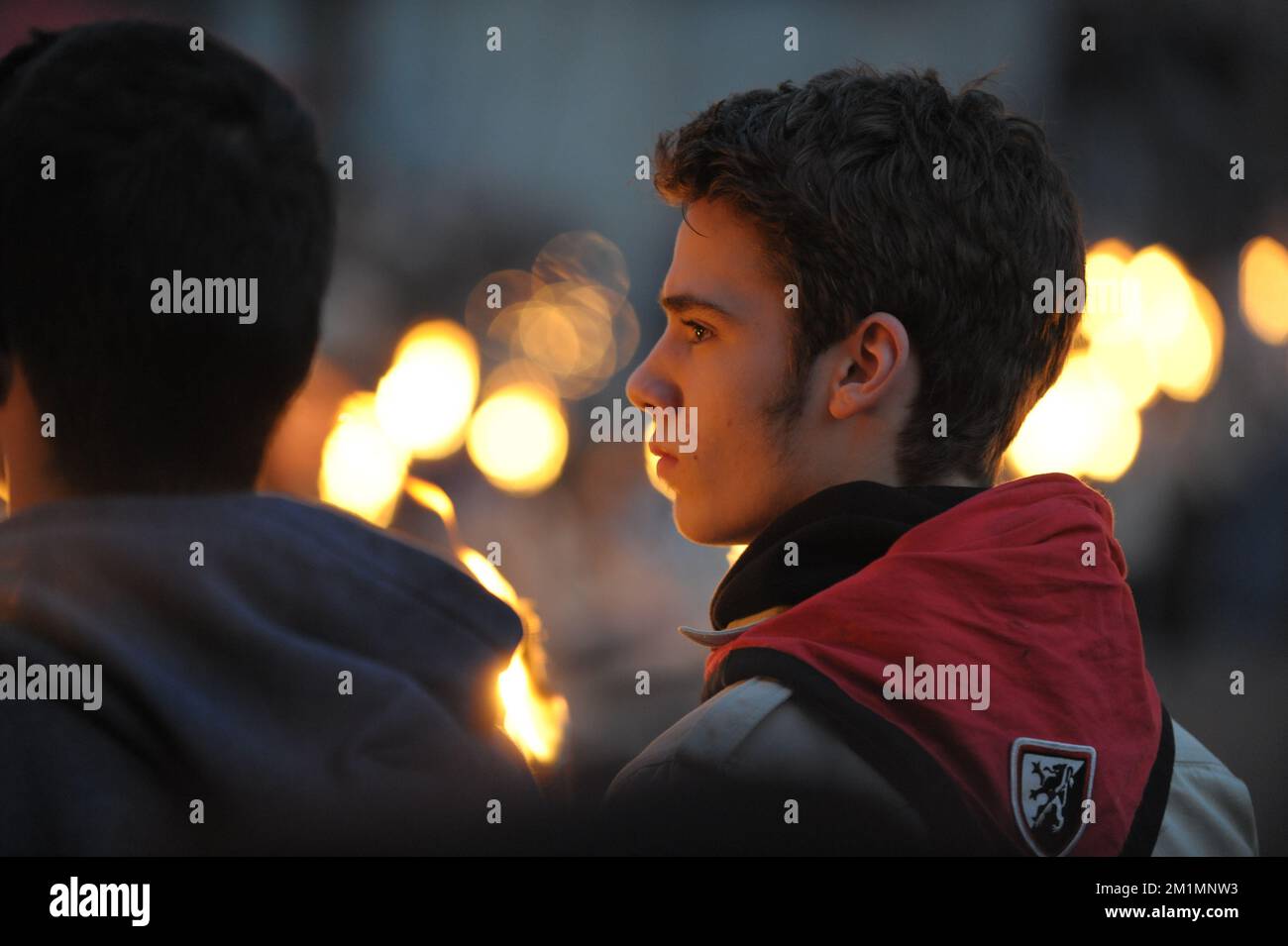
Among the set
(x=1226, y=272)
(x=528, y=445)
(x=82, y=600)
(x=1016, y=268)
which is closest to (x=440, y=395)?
(x=528, y=445)

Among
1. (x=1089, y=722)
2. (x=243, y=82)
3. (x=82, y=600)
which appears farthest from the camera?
(x=1089, y=722)

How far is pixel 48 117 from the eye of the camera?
121cm

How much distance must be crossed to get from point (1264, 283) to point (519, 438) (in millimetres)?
2916

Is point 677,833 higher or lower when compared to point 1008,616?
lower

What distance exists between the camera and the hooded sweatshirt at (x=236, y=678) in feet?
3.81

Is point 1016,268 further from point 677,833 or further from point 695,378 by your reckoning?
point 677,833

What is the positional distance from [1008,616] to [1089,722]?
0.15m

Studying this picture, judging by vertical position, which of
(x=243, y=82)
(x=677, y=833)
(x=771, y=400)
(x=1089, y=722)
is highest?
(x=243, y=82)

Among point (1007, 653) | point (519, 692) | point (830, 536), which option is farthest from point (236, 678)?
point (1007, 653)

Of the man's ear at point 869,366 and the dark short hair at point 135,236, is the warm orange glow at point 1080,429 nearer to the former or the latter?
the man's ear at point 869,366

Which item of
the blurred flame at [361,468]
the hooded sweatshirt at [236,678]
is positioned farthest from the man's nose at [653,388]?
the blurred flame at [361,468]

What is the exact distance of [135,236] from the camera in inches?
48.5

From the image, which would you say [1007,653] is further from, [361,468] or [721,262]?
[361,468]

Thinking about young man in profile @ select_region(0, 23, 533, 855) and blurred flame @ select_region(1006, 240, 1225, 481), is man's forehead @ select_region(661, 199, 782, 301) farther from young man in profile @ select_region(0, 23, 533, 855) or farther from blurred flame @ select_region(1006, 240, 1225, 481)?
blurred flame @ select_region(1006, 240, 1225, 481)
